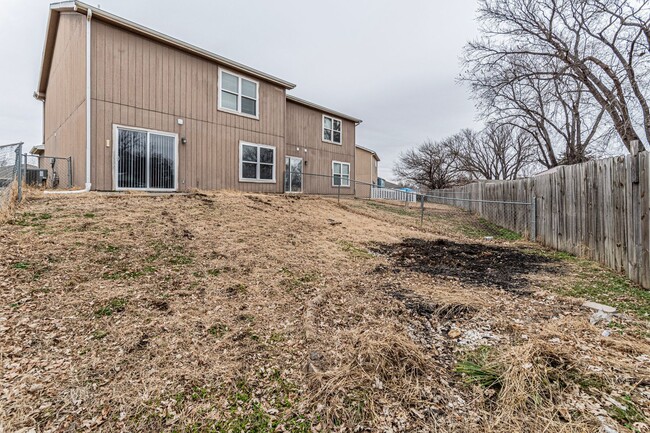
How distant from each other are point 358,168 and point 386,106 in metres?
5.49

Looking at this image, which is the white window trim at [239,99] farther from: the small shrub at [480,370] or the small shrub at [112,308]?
the small shrub at [480,370]

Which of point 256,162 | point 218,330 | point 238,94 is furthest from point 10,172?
point 218,330

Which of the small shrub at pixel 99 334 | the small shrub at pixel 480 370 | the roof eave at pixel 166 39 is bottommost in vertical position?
the small shrub at pixel 480 370

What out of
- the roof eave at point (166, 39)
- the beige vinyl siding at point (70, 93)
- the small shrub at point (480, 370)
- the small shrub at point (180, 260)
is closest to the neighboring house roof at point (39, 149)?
the beige vinyl siding at point (70, 93)

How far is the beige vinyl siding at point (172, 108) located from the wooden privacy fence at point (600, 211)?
345 inches

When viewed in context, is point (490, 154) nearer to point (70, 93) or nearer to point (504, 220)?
point (504, 220)

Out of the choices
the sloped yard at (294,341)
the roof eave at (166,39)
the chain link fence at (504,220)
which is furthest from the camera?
the roof eave at (166,39)

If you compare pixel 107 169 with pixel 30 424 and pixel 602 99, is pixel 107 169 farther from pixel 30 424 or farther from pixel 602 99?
pixel 602 99

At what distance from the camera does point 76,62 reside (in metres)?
8.80

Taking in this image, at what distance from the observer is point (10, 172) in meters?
6.52

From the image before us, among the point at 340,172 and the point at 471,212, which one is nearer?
the point at 471,212

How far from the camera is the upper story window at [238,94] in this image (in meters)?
10.6

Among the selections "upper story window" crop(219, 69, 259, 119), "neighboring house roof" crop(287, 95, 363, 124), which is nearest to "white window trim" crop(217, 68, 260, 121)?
"upper story window" crop(219, 69, 259, 119)

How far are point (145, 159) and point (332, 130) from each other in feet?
31.3
